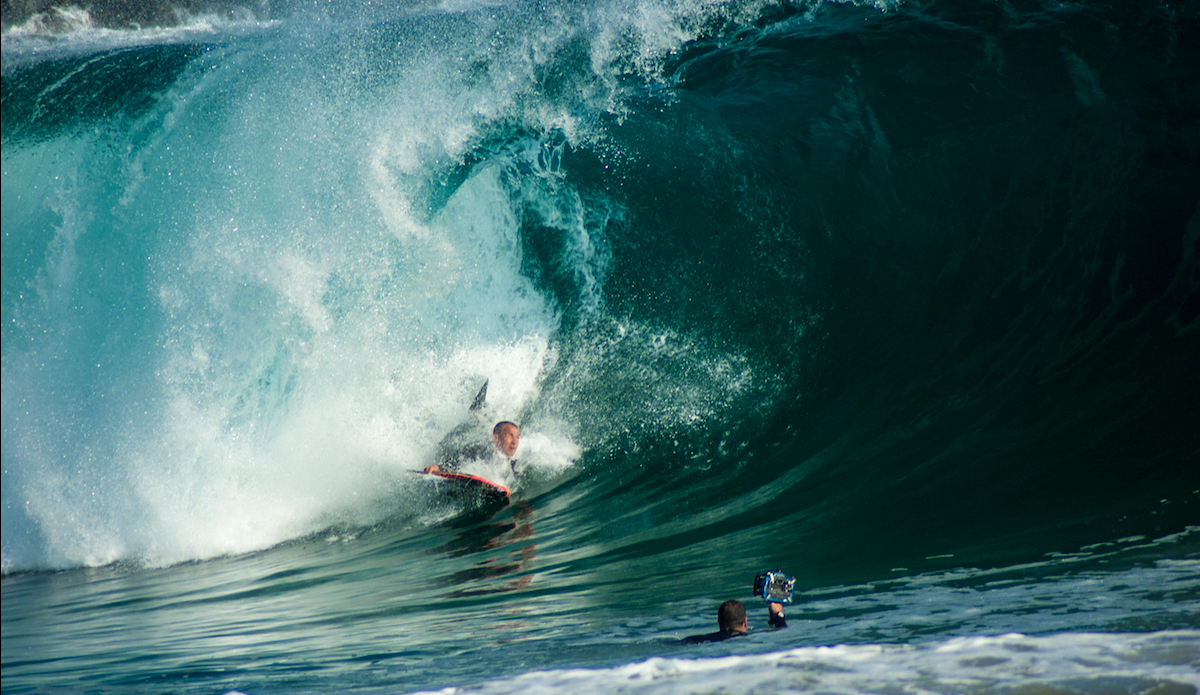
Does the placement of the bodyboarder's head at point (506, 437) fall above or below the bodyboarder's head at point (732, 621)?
above

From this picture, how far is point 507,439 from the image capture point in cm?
629

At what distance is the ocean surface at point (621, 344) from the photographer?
11.3 feet

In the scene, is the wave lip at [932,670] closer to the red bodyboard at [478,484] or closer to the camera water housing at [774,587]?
the camera water housing at [774,587]

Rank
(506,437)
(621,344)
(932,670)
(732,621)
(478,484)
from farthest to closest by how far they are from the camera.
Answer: (621,344), (506,437), (478,484), (732,621), (932,670)

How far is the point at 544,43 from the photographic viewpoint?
297 inches

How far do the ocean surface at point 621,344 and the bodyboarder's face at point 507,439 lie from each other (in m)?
0.35

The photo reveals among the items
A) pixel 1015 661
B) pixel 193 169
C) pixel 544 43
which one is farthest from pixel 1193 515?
pixel 193 169

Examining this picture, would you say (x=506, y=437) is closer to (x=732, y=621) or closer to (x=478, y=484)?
(x=478, y=484)

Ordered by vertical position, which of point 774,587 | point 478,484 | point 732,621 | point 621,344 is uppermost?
point 621,344

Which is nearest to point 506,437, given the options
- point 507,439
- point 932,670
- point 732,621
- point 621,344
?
point 507,439

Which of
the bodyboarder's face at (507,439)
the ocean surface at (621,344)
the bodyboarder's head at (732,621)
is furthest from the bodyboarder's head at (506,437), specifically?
the bodyboarder's head at (732,621)

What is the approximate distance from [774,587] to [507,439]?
12.4 feet

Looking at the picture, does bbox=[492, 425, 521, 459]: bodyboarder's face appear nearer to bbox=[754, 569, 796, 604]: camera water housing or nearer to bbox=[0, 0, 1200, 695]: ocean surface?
bbox=[0, 0, 1200, 695]: ocean surface

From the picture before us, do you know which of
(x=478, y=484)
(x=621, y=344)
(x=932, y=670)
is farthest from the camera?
(x=621, y=344)
